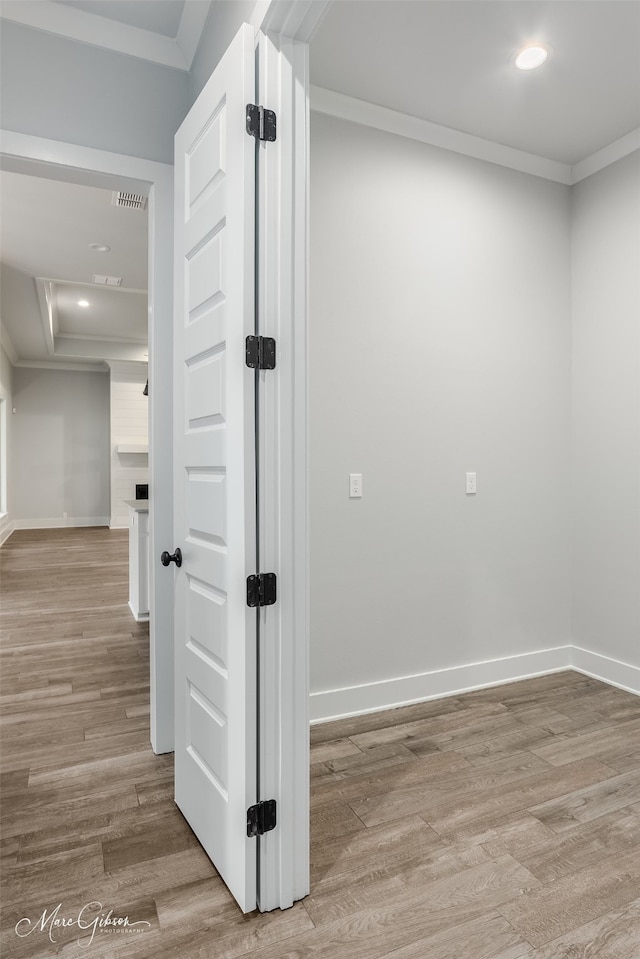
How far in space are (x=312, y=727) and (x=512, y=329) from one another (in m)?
2.35

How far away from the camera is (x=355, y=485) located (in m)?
2.81

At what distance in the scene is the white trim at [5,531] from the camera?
346 inches

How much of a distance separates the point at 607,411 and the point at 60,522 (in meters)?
10.2

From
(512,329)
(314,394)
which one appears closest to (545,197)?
(512,329)

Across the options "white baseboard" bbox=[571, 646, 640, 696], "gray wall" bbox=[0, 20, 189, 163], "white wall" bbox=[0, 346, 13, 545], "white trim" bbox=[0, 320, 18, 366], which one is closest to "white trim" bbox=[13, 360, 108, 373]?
"white trim" bbox=[0, 320, 18, 366]

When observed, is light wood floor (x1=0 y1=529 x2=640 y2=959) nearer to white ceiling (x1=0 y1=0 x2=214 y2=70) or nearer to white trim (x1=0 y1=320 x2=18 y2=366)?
white ceiling (x1=0 y1=0 x2=214 y2=70)

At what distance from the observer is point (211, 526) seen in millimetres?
1759

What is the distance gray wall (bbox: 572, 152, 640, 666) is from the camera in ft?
10.2

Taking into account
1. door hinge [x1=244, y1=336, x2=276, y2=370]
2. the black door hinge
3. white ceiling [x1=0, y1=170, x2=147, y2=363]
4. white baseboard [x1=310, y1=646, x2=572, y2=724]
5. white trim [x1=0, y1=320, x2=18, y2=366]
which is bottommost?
white baseboard [x1=310, y1=646, x2=572, y2=724]

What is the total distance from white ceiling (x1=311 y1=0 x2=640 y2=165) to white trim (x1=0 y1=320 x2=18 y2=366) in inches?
266

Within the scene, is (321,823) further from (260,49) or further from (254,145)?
(260,49)

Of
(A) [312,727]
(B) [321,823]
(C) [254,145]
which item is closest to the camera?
(C) [254,145]

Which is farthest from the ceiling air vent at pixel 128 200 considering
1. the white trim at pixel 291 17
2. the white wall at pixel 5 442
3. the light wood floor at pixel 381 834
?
the white wall at pixel 5 442

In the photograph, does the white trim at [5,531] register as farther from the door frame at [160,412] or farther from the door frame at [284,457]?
the door frame at [284,457]
